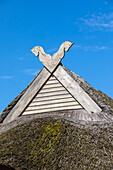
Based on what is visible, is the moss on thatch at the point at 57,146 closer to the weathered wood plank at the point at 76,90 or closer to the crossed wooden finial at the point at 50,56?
the weathered wood plank at the point at 76,90

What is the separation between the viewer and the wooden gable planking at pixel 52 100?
8.98m

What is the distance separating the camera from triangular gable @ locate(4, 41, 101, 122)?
8.83 m

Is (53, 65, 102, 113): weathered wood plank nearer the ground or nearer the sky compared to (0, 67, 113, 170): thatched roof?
nearer the sky

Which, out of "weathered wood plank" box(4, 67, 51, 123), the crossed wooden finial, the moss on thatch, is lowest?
the moss on thatch

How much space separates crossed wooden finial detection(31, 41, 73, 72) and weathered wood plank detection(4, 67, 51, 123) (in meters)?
0.22

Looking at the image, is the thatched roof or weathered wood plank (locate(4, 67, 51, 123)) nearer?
the thatched roof

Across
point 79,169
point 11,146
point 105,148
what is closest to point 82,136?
point 105,148

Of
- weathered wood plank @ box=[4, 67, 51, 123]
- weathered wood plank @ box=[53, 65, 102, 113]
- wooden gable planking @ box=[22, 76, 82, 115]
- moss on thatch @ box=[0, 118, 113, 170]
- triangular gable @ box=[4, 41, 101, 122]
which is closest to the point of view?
moss on thatch @ box=[0, 118, 113, 170]

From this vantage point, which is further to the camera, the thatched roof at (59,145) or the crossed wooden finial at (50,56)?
the crossed wooden finial at (50,56)

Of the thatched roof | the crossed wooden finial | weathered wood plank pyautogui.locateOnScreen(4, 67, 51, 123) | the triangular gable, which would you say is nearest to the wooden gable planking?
the triangular gable

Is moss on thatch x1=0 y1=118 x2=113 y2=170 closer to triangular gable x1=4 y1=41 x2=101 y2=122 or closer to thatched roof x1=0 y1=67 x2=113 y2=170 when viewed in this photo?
thatched roof x1=0 y1=67 x2=113 y2=170

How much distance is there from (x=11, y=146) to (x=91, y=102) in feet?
10.6

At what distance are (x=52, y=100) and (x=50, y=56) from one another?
1.49 m

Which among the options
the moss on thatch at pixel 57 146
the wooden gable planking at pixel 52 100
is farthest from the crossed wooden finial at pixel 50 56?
the moss on thatch at pixel 57 146
